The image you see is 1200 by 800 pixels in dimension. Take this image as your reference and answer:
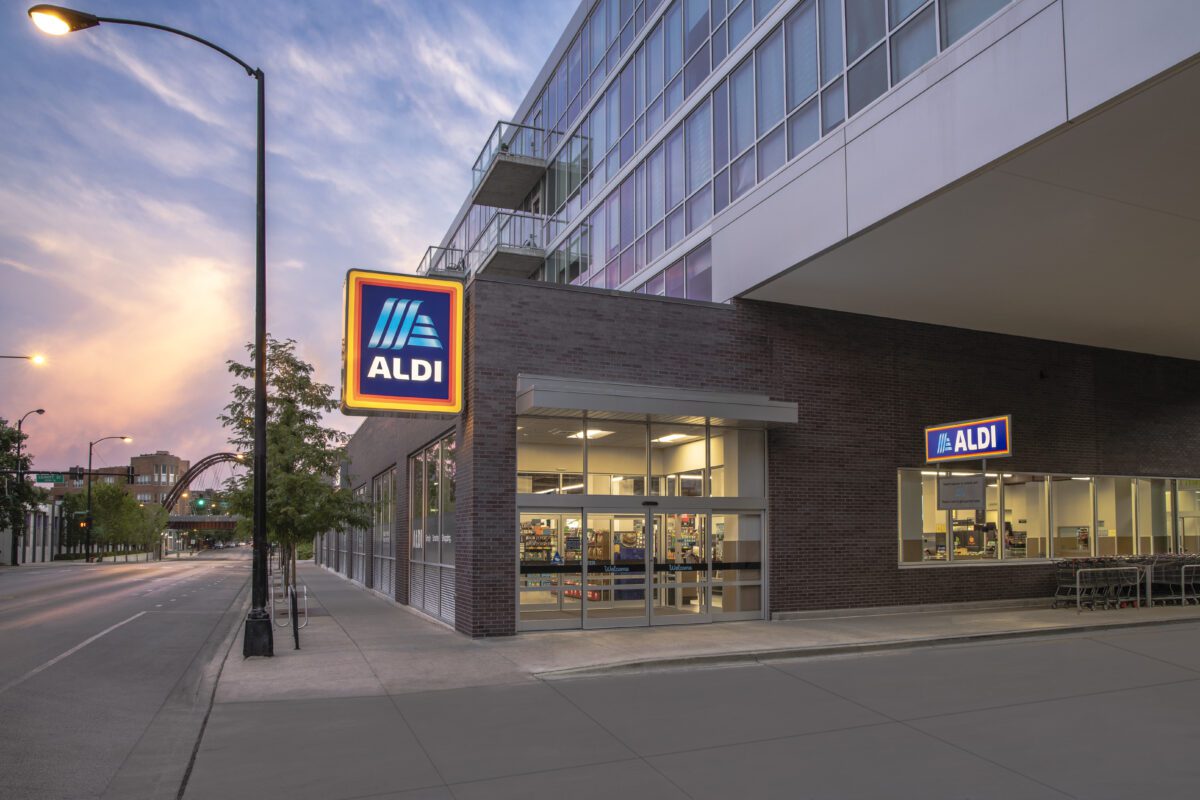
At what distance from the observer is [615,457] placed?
15.8 metres

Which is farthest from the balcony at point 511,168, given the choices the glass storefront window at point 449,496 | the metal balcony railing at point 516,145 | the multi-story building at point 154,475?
the multi-story building at point 154,475

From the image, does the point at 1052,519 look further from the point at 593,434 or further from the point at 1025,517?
the point at 593,434

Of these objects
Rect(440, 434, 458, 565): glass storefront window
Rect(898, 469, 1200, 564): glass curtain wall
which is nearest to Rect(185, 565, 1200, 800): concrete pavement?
Rect(440, 434, 458, 565): glass storefront window

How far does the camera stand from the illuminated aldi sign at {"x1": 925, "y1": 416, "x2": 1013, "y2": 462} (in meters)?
15.6

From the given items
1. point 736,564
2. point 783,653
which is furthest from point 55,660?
point 736,564

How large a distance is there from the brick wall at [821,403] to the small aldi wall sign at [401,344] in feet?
1.26

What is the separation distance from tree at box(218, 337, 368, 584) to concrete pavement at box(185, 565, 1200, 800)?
5555 mm

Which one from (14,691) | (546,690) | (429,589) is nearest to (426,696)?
(546,690)

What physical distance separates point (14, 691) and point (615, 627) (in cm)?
865

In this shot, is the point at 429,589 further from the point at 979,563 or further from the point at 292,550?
the point at 979,563

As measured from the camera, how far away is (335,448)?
2111cm

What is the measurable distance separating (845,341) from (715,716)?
10.3 meters

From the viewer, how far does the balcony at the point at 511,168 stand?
29.0 metres

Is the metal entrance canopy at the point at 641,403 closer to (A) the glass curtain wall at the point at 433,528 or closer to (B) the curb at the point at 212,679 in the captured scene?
(A) the glass curtain wall at the point at 433,528
